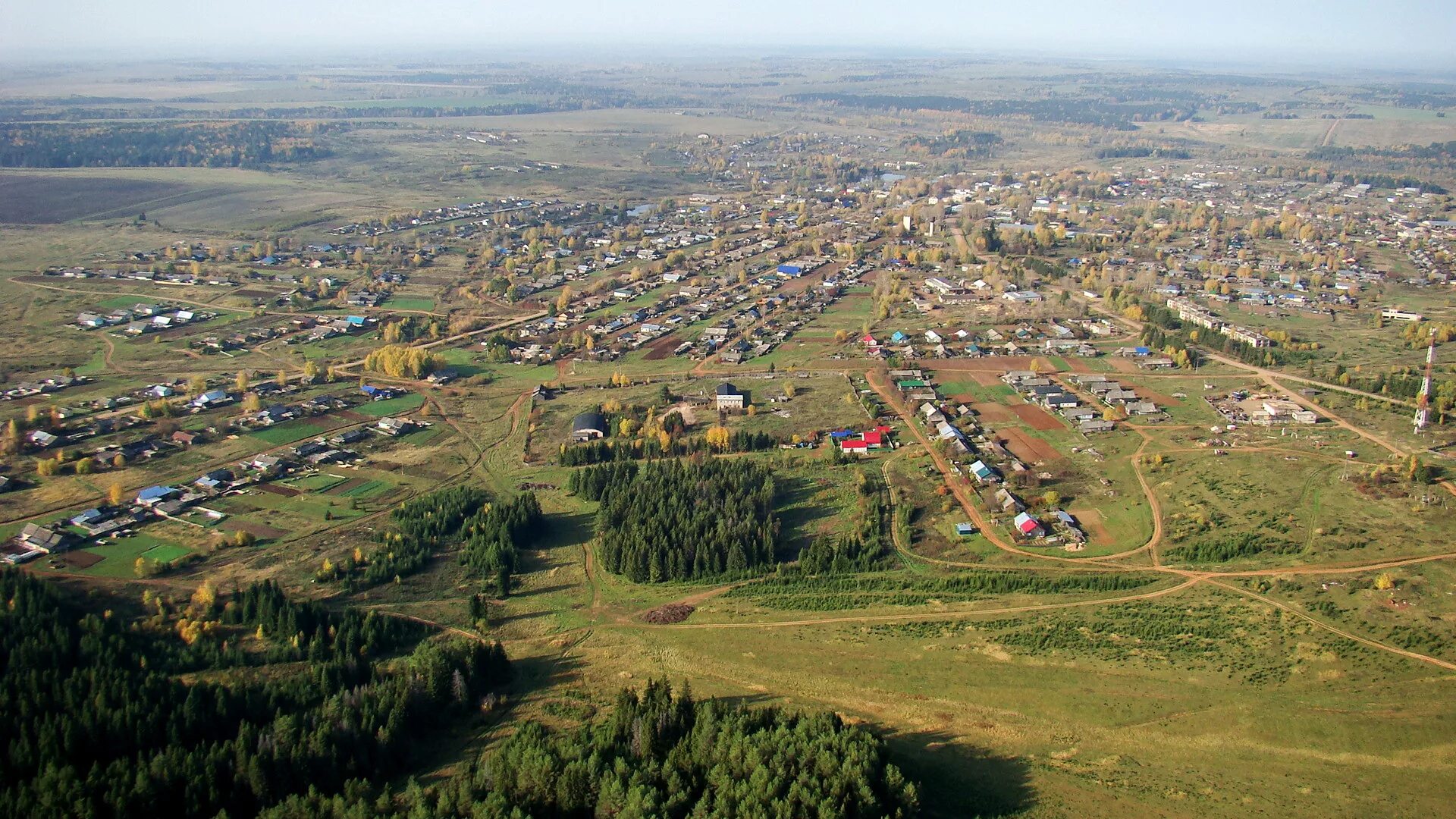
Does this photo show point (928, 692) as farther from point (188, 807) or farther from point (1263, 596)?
point (188, 807)

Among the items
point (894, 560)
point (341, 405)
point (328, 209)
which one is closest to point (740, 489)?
point (894, 560)

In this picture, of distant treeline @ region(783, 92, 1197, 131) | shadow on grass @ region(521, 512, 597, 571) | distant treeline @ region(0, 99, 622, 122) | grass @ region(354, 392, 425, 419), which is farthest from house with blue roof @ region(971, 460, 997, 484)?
distant treeline @ region(0, 99, 622, 122)

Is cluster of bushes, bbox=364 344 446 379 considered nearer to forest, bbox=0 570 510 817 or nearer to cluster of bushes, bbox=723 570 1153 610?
forest, bbox=0 570 510 817

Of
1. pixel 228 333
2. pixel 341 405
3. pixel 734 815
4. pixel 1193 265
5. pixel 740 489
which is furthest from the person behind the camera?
pixel 1193 265

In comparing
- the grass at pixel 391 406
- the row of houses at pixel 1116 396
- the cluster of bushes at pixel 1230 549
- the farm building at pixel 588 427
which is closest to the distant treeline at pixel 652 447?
the farm building at pixel 588 427

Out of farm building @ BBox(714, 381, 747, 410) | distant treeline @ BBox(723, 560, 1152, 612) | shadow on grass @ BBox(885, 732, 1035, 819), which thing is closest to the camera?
shadow on grass @ BBox(885, 732, 1035, 819)

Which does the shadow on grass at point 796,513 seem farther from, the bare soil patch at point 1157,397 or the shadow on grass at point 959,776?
the bare soil patch at point 1157,397
